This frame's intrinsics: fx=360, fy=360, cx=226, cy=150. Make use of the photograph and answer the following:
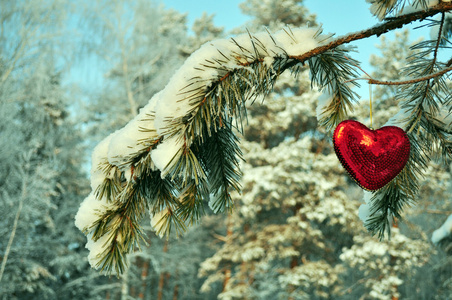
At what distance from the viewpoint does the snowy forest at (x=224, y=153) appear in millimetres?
745

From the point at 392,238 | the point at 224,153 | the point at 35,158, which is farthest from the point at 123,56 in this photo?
the point at 224,153

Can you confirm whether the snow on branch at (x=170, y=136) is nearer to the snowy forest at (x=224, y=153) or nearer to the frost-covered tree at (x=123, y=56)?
the snowy forest at (x=224, y=153)

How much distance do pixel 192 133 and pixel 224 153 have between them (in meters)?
0.20

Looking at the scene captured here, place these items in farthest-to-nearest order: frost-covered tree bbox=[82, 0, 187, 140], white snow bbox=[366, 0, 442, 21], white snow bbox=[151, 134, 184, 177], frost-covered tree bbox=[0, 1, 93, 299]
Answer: frost-covered tree bbox=[82, 0, 187, 140] < frost-covered tree bbox=[0, 1, 93, 299] < white snow bbox=[366, 0, 442, 21] < white snow bbox=[151, 134, 184, 177]

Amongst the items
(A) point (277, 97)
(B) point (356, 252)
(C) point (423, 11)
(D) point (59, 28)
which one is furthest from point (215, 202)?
(D) point (59, 28)

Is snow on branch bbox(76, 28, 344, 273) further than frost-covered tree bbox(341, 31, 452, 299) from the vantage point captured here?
No

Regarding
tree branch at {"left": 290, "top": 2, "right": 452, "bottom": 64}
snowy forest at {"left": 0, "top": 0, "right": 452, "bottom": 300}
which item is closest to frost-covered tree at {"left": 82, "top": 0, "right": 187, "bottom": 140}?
snowy forest at {"left": 0, "top": 0, "right": 452, "bottom": 300}

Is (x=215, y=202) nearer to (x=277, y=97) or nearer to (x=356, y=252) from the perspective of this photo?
(x=356, y=252)

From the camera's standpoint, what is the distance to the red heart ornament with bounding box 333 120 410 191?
88 centimetres

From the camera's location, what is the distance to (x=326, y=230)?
26.8 ft

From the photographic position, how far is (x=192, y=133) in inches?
26.8

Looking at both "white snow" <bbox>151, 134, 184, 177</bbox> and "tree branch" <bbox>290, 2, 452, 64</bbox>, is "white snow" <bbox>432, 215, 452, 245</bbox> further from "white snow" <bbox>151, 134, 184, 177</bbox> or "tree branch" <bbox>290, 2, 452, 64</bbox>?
"white snow" <bbox>151, 134, 184, 177</bbox>

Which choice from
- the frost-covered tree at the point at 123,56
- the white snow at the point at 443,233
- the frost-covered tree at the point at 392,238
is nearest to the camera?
the white snow at the point at 443,233

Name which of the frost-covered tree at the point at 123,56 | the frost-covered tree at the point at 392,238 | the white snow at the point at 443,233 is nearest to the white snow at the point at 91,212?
the white snow at the point at 443,233
